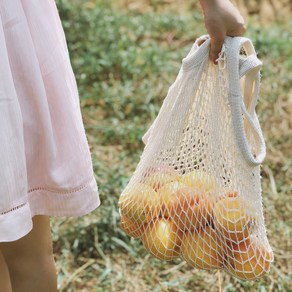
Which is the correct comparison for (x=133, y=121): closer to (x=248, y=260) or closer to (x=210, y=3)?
(x=248, y=260)

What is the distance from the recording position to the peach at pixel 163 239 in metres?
1.53

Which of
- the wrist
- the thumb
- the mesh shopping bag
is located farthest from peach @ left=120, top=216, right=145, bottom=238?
the wrist

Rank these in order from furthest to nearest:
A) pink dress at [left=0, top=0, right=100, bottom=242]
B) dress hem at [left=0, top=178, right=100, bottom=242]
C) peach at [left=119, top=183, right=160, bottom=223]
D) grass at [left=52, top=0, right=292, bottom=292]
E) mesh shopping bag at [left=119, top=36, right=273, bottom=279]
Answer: grass at [left=52, top=0, right=292, bottom=292] < peach at [left=119, top=183, right=160, bottom=223] < mesh shopping bag at [left=119, top=36, right=273, bottom=279] < dress hem at [left=0, top=178, right=100, bottom=242] < pink dress at [left=0, top=0, right=100, bottom=242]

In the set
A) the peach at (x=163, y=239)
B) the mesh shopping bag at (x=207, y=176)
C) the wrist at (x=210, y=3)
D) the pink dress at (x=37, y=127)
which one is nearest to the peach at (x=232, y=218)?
the mesh shopping bag at (x=207, y=176)

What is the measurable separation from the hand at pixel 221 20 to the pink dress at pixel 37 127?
0.93 ft

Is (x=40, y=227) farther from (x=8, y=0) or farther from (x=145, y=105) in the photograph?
(x=145, y=105)

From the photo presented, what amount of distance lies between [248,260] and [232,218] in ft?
0.33

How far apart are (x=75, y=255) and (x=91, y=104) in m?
1.10

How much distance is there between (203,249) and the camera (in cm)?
151

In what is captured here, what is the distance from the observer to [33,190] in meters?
1.36

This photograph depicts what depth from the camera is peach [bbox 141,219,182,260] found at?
60.2 inches

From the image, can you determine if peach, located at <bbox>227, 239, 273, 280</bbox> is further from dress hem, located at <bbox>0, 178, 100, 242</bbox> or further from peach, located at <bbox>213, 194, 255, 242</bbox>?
dress hem, located at <bbox>0, 178, 100, 242</bbox>

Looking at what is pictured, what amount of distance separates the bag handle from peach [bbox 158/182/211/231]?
0.49ft

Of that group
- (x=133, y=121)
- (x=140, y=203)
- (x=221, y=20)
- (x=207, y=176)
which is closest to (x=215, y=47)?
(x=221, y=20)
